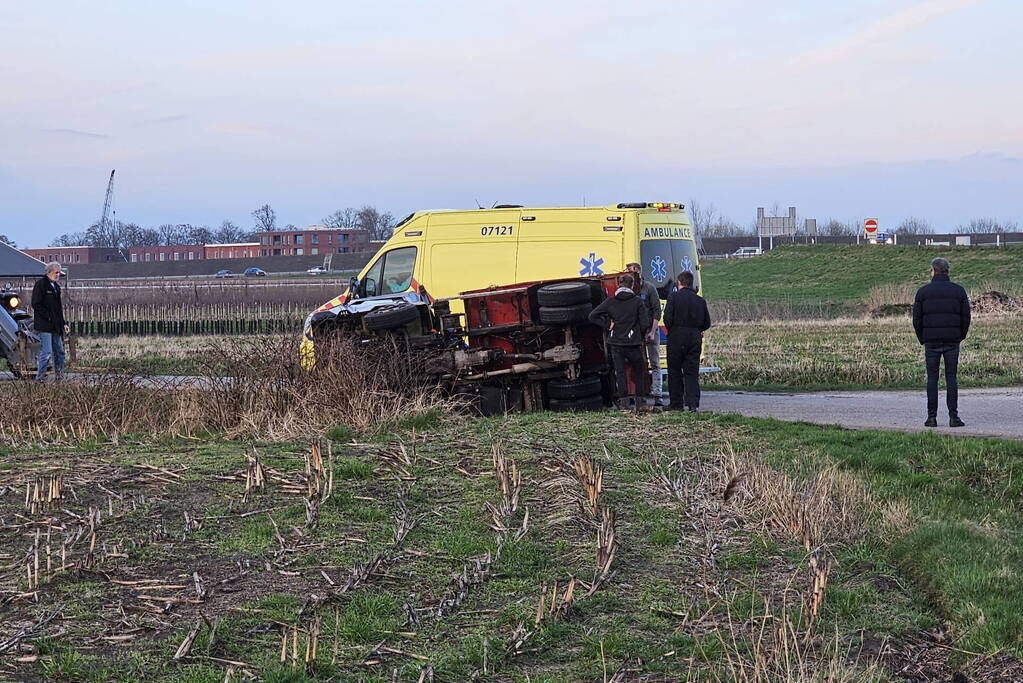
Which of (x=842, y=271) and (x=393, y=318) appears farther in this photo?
(x=842, y=271)

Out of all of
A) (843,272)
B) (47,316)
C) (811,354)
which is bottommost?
(811,354)

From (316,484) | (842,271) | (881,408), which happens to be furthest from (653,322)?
(842,271)

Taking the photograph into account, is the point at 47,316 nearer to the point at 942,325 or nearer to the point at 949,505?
the point at 942,325

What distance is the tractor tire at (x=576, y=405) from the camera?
48.3 ft

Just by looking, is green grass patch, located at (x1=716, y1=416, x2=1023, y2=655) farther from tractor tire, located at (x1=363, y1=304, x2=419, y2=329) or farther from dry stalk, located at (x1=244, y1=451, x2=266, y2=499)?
dry stalk, located at (x1=244, y1=451, x2=266, y2=499)

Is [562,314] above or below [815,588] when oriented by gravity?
above

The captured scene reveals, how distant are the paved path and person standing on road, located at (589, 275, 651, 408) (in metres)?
1.67

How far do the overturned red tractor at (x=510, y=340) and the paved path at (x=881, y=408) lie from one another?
2287 millimetres

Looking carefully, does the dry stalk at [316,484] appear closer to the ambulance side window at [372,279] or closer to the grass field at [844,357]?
the ambulance side window at [372,279]

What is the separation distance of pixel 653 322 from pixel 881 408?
310 cm

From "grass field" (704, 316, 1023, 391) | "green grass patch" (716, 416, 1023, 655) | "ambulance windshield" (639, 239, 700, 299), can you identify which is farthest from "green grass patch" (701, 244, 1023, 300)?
"green grass patch" (716, 416, 1023, 655)

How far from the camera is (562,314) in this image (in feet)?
47.1

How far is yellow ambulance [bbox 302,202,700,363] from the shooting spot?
16.3 metres

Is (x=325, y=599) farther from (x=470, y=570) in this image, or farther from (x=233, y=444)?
(x=233, y=444)
